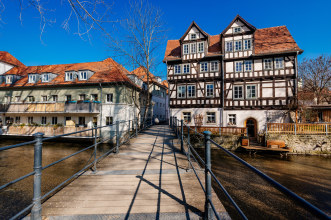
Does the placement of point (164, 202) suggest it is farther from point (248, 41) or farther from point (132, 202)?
point (248, 41)

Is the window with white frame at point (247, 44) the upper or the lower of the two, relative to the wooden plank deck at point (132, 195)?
upper

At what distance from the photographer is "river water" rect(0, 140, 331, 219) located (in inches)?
269

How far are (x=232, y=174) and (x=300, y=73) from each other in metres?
24.1

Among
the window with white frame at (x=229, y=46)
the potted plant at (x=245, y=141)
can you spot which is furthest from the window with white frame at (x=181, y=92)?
the potted plant at (x=245, y=141)

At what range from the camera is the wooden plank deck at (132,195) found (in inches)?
93.8

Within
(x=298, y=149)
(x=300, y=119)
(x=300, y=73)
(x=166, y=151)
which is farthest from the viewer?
(x=300, y=73)

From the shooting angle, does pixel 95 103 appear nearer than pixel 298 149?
No

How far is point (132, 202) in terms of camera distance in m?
2.65

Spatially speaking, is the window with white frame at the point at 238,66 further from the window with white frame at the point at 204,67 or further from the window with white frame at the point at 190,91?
the window with white frame at the point at 190,91

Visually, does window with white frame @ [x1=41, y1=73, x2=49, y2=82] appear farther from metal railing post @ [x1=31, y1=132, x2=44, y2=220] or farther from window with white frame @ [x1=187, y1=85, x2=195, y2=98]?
metal railing post @ [x1=31, y1=132, x2=44, y2=220]

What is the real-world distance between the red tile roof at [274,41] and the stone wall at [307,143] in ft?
29.9

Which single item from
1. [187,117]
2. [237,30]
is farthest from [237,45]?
[187,117]

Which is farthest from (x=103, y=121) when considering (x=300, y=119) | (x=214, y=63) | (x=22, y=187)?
(x=300, y=119)

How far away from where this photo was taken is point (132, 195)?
286 centimetres
